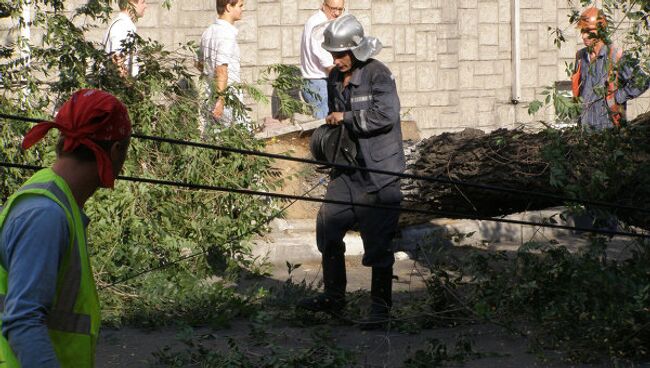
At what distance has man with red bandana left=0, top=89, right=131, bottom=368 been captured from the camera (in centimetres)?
275

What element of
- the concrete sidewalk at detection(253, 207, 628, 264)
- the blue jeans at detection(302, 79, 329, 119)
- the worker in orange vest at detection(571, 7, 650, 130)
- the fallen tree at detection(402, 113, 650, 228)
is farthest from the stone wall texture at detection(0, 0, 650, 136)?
the worker in orange vest at detection(571, 7, 650, 130)

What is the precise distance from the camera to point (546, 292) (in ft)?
21.2

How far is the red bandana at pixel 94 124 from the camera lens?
2973 millimetres

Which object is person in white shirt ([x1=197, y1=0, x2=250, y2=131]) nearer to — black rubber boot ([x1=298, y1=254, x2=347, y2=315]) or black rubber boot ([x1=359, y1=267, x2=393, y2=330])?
black rubber boot ([x1=298, y1=254, x2=347, y2=315])

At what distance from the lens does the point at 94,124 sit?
2.98 metres

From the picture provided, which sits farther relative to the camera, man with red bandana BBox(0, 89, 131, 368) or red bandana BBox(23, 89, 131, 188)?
red bandana BBox(23, 89, 131, 188)

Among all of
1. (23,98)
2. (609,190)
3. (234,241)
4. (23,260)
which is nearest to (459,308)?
(609,190)

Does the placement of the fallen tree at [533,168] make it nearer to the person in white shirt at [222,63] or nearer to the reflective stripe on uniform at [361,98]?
the reflective stripe on uniform at [361,98]

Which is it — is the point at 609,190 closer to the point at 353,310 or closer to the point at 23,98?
the point at 353,310

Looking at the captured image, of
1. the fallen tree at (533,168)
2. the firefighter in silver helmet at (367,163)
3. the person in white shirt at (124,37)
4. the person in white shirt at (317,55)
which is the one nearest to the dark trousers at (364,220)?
the firefighter in silver helmet at (367,163)

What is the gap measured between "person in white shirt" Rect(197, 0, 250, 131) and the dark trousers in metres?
1.75

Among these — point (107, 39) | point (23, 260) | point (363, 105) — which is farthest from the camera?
point (107, 39)

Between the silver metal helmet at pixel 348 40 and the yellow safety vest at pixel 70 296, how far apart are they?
13.6 ft

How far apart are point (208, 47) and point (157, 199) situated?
1761 millimetres
